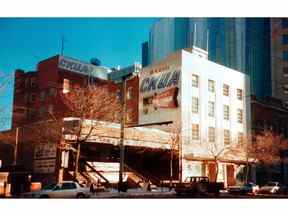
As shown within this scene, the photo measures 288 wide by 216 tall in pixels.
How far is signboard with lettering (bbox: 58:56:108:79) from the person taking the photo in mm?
48844

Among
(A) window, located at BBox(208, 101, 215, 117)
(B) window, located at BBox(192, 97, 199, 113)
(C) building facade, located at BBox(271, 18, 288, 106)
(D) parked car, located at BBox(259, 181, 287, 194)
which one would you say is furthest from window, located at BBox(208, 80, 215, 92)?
(D) parked car, located at BBox(259, 181, 287, 194)

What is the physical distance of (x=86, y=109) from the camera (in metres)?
31.0

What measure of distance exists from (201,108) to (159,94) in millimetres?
3718

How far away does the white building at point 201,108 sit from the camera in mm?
36438

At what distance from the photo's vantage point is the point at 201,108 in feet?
123

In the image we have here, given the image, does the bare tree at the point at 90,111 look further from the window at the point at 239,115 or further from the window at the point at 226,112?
the window at the point at 239,115

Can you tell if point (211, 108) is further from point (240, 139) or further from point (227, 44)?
point (227, 44)

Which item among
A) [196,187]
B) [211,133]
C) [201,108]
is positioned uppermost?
[201,108]

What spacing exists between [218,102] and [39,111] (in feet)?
63.0

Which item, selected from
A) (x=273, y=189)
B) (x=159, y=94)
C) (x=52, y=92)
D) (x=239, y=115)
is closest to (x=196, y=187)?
(x=273, y=189)

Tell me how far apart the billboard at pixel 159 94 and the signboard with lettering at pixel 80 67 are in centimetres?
1164

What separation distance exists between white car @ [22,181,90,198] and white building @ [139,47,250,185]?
12736 millimetres

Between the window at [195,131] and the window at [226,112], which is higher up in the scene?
the window at [226,112]

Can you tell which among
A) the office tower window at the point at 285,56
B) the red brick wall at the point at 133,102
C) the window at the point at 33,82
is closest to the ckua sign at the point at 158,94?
the red brick wall at the point at 133,102
